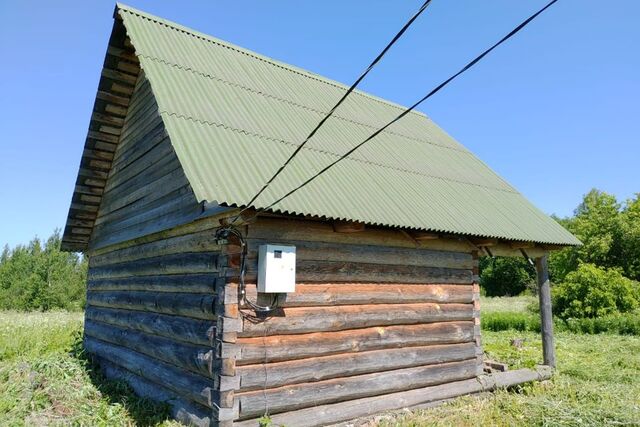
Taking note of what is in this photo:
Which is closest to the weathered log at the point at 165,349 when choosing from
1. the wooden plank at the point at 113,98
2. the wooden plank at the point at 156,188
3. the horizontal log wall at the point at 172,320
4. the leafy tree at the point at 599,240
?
the horizontal log wall at the point at 172,320

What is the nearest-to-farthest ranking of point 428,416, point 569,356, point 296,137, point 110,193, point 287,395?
1. point 287,395
2. point 428,416
3. point 296,137
4. point 110,193
5. point 569,356

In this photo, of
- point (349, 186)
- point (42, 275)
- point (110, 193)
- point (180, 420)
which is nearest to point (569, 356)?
point (349, 186)

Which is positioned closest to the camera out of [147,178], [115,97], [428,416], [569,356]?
[428,416]

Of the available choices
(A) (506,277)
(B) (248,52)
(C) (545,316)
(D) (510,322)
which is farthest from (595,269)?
(A) (506,277)

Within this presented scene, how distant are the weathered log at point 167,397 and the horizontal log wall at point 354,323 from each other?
57cm

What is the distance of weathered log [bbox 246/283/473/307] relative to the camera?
6.39 m

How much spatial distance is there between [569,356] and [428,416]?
7537 mm

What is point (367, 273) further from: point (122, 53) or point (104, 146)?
point (104, 146)

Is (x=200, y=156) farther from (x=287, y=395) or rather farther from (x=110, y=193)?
(x=110, y=193)

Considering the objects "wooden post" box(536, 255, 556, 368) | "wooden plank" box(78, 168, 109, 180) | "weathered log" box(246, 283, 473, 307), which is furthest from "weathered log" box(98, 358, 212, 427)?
"wooden post" box(536, 255, 556, 368)

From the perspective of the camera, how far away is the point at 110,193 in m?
10.5

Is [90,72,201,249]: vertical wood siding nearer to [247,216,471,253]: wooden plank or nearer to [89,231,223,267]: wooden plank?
[89,231,223,267]: wooden plank

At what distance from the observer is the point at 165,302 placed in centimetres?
708

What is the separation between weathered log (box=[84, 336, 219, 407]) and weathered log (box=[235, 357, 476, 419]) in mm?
450
